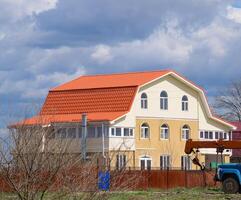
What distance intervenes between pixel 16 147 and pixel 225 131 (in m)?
71.7

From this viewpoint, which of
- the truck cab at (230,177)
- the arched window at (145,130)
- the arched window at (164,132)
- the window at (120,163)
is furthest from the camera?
the arched window at (164,132)

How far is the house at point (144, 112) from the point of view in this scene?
7775cm

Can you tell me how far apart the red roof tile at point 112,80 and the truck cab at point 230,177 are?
33.5 m

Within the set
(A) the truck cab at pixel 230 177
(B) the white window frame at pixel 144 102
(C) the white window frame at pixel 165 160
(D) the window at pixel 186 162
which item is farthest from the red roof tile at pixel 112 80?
(A) the truck cab at pixel 230 177

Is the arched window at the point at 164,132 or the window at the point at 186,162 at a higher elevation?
the arched window at the point at 164,132

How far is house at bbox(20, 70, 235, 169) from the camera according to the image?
77.8 m

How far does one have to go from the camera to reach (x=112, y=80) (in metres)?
84.3

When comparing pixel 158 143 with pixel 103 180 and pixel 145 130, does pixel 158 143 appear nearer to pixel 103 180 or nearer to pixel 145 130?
pixel 145 130

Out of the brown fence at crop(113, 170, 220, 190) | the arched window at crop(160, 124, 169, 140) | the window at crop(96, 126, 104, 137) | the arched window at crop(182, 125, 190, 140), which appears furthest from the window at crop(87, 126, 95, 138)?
the brown fence at crop(113, 170, 220, 190)

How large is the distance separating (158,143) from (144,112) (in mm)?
3571

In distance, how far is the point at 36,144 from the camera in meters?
18.8

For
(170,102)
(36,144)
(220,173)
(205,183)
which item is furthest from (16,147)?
(170,102)

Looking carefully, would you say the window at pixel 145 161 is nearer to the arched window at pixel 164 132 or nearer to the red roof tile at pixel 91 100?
the arched window at pixel 164 132

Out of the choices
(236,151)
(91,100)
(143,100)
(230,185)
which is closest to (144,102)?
(143,100)
